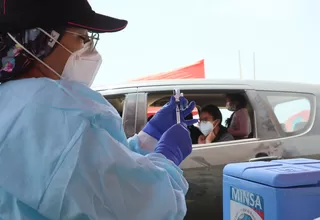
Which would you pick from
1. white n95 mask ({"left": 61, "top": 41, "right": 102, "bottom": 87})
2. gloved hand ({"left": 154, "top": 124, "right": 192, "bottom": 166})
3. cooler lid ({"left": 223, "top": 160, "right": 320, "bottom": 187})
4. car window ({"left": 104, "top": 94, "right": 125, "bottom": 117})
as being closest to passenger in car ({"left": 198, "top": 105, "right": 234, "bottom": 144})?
car window ({"left": 104, "top": 94, "right": 125, "bottom": 117})

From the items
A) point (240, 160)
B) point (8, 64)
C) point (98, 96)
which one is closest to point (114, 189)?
point (98, 96)

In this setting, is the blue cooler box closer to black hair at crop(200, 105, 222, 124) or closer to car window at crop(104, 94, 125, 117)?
car window at crop(104, 94, 125, 117)

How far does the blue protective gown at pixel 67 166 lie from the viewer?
1000 mm

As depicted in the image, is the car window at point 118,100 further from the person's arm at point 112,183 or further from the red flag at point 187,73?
the red flag at point 187,73

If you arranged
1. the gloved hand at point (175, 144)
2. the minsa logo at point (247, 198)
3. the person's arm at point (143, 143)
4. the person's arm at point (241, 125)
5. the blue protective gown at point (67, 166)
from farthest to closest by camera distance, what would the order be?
the person's arm at point (241, 125), the minsa logo at point (247, 198), the person's arm at point (143, 143), the gloved hand at point (175, 144), the blue protective gown at point (67, 166)

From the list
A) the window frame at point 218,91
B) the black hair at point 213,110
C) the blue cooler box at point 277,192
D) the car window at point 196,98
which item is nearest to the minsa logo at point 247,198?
the blue cooler box at point 277,192

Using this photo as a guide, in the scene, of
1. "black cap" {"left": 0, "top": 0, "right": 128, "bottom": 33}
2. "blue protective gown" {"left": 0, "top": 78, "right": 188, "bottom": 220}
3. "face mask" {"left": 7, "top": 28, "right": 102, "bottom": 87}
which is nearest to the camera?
"blue protective gown" {"left": 0, "top": 78, "right": 188, "bottom": 220}

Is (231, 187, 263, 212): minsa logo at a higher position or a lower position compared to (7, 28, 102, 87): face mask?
lower

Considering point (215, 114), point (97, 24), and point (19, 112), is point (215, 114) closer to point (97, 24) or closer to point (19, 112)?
point (97, 24)

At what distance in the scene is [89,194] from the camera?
3.34 ft

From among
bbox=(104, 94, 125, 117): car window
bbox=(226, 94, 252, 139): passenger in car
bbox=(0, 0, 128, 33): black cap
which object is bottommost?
bbox=(226, 94, 252, 139): passenger in car

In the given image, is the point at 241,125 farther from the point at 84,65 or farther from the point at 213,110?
the point at 84,65

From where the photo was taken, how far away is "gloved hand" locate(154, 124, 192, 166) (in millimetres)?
1396

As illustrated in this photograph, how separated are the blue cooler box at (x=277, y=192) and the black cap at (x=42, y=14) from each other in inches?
40.7
